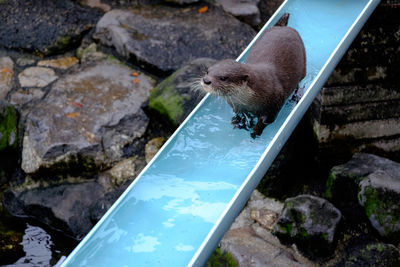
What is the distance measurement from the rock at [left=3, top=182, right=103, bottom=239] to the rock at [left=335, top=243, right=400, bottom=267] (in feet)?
6.06

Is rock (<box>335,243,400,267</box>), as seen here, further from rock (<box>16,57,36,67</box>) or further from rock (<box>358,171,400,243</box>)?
rock (<box>16,57,36,67</box>)

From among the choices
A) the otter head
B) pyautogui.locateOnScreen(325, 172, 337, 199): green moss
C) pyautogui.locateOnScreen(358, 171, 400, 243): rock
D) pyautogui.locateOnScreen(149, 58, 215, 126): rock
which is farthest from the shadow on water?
pyautogui.locateOnScreen(358, 171, 400, 243): rock

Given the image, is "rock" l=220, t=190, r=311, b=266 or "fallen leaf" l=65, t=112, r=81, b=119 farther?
"fallen leaf" l=65, t=112, r=81, b=119

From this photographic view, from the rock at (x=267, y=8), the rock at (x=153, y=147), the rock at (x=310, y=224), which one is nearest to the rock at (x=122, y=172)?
the rock at (x=153, y=147)

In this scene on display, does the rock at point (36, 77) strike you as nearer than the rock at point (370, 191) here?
No

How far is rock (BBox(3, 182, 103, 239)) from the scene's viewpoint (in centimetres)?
333

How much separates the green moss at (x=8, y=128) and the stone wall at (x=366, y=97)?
2.45 meters

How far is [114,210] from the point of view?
2.52 meters

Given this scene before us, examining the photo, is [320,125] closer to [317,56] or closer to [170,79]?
[317,56]

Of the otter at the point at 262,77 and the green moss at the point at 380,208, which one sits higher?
the otter at the point at 262,77

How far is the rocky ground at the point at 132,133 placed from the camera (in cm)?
323

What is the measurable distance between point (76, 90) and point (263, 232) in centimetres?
203

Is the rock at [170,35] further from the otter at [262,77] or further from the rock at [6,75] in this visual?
the otter at [262,77]

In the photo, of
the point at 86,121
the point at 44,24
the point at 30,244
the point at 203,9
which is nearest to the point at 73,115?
the point at 86,121
